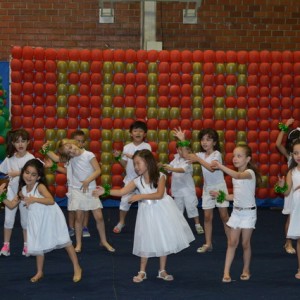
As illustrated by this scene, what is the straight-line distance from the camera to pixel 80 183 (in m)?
7.51

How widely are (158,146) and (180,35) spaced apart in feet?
8.15

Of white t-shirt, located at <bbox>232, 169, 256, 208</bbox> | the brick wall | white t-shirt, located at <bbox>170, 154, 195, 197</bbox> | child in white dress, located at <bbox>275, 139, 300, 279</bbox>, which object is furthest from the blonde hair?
the brick wall

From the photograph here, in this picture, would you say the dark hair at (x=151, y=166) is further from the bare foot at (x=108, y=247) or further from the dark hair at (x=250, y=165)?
the bare foot at (x=108, y=247)

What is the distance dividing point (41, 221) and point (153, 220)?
3.23 ft

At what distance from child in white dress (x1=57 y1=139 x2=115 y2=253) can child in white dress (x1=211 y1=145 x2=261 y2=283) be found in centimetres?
169

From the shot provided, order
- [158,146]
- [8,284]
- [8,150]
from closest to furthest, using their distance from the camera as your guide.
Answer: [8,284]
[8,150]
[158,146]

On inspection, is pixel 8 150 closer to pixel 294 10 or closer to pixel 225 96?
pixel 225 96

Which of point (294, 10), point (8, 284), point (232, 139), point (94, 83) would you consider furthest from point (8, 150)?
point (294, 10)

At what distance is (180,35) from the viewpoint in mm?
11953

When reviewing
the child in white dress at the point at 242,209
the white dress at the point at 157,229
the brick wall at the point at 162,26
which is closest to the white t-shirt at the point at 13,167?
the white dress at the point at 157,229

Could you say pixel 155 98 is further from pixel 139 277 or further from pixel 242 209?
pixel 139 277

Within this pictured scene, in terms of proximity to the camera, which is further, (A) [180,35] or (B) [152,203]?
(A) [180,35]

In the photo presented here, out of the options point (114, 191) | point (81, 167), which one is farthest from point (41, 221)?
point (81, 167)

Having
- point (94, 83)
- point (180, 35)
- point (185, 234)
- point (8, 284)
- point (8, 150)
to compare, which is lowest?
point (8, 284)
